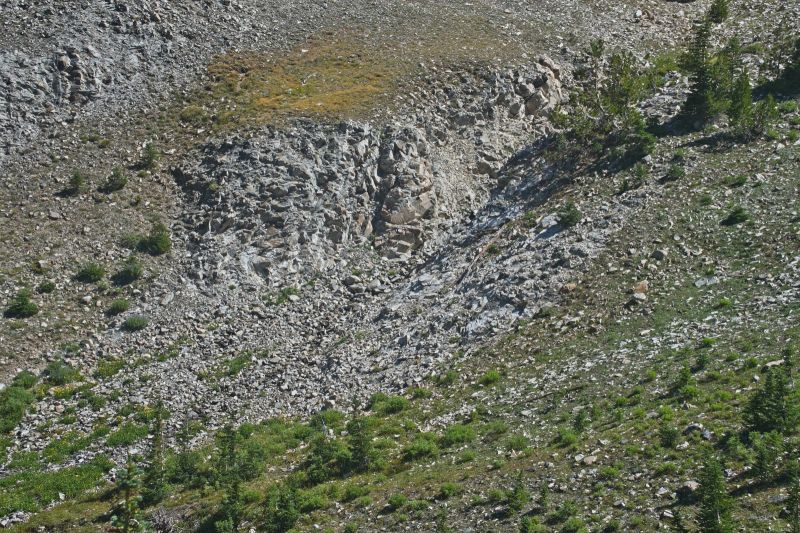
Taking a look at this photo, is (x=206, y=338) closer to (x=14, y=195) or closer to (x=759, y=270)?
(x=14, y=195)

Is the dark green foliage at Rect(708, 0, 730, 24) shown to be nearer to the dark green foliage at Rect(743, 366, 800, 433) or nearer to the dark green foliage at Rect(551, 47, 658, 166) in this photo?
the dark green foliage at Rect(551, 47, 658, 166)

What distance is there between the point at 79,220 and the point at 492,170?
24.4 m

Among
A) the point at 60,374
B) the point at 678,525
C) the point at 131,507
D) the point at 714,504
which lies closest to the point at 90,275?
the point at 60,374

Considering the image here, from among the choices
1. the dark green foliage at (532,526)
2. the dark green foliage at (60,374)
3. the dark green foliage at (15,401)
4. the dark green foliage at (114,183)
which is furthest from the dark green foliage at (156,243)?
the dark green foliage at (532,526)

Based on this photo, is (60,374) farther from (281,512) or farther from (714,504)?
(714,504)

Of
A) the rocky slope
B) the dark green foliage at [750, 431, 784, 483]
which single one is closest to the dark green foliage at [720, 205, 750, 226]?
the rocky slope

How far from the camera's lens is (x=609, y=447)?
23.7 metres

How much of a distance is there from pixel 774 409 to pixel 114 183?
37151 mm

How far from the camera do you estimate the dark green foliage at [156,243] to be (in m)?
41.7

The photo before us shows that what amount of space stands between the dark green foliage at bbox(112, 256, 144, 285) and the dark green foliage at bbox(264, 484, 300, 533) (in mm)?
17958

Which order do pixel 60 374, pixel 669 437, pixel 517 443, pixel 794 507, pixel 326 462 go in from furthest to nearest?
pixel 60 374, pixel 326 462, pixel 517 443, pixel 669 437, pixel 794 507

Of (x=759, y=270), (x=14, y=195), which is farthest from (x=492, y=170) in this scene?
(x=14, y=195)

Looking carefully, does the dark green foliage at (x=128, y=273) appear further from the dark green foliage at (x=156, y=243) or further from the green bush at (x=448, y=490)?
the green bush at (x=448, y=490)

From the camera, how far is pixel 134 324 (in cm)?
3759
